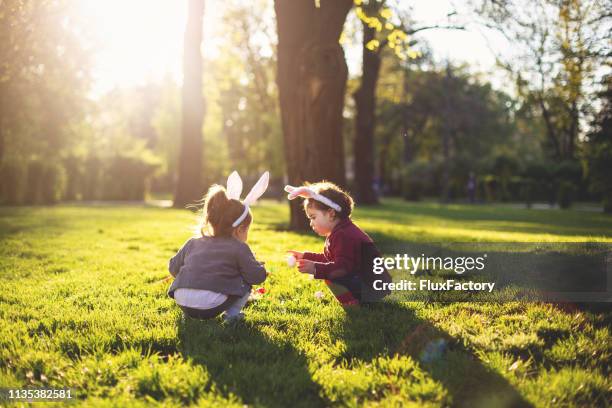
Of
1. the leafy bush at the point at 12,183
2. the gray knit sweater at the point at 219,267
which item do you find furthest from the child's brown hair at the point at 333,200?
the leafy bush at the point at 12,183

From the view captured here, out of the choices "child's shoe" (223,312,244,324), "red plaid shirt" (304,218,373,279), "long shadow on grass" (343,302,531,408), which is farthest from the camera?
"red plaid shirt" (304,218,373,279)

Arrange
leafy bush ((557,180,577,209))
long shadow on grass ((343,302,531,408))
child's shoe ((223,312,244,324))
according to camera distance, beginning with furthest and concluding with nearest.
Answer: leafy bush ((557,180,577,209)) → child's shoe ((223,312,244,324)) → long shadow on grass ((343,302,531,408))

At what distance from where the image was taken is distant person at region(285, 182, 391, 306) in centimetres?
479

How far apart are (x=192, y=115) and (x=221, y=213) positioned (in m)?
18.7

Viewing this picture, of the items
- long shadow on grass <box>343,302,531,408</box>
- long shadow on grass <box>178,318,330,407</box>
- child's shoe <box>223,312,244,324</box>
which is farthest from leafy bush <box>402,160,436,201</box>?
long shadow on grass <box>178,318,330,407</box>

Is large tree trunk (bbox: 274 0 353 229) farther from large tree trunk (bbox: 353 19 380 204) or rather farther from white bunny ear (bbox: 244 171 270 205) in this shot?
large tree trunk (bbox: 353 19 380 204)

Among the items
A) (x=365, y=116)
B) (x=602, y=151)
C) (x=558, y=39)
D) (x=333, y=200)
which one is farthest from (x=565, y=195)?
(x=333, y=200)

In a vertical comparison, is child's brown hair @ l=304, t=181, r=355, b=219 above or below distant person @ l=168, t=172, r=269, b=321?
above

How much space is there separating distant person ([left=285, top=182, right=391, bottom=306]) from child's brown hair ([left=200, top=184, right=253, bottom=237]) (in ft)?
2.18

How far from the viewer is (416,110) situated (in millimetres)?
53000

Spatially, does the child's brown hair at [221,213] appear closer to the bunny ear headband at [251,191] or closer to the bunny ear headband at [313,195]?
the bunny ear headband at [251,191]

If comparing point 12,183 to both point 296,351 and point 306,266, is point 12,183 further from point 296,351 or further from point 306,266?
point 296,351

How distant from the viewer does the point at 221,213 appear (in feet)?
14.4

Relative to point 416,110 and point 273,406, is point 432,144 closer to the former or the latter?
point 416,110
